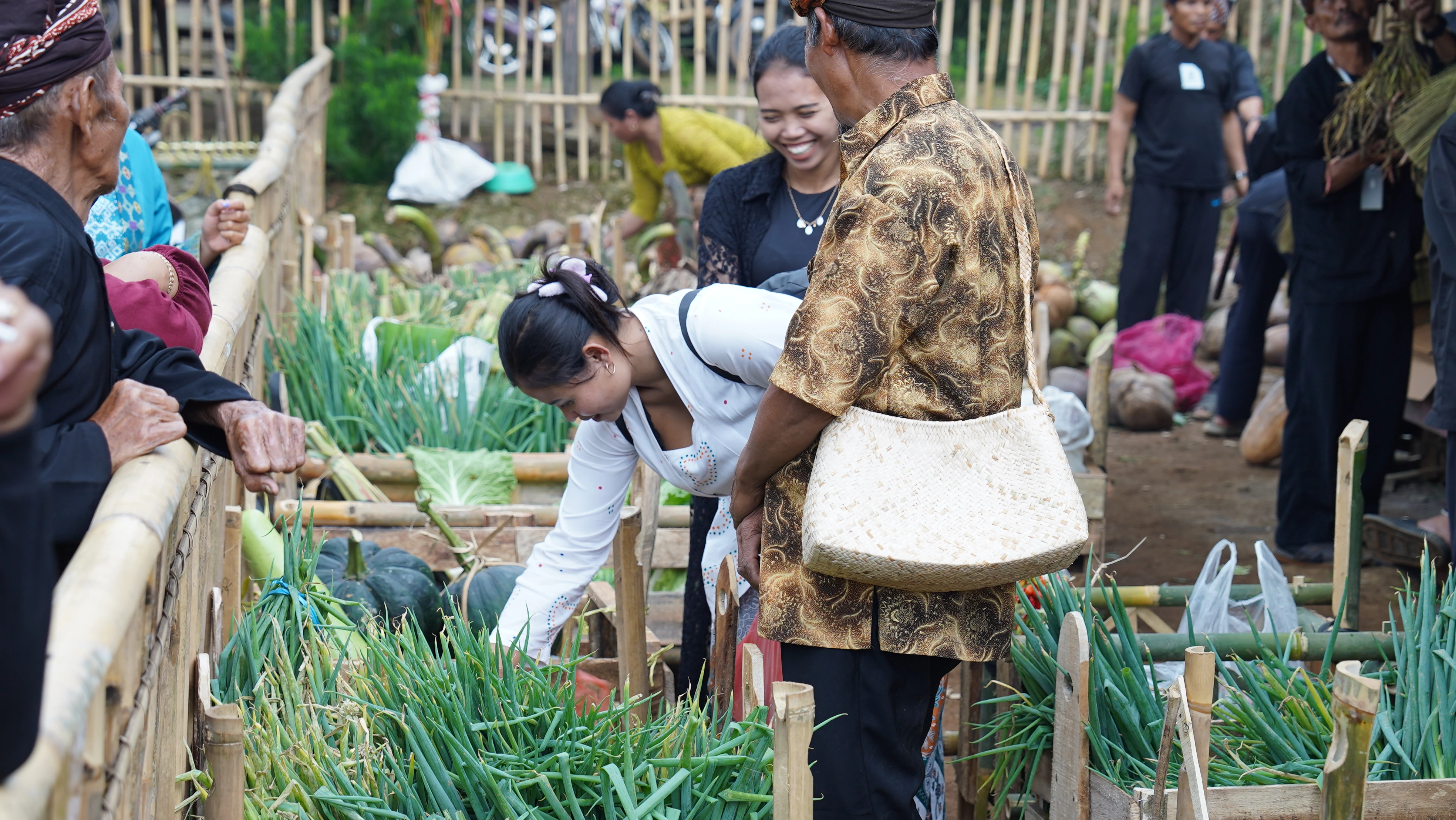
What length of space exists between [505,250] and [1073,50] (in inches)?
191

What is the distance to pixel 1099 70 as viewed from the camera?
891 centimetres

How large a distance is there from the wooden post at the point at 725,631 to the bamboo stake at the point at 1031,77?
25.0 ft

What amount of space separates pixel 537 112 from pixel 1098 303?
4.50 metres

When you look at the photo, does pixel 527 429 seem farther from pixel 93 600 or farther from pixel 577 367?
pixel 93 600

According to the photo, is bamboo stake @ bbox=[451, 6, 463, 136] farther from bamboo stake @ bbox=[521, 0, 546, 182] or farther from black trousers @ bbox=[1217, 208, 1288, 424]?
black trousers @ bbox=[1217, 208, 1288, 424]

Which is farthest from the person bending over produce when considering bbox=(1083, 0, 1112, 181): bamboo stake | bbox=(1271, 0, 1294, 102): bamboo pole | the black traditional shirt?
bbox=(1271, 0, 1294, 102): bamboo pole

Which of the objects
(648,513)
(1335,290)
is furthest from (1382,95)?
(648,513)

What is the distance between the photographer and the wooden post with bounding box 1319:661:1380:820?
1437 millimetres

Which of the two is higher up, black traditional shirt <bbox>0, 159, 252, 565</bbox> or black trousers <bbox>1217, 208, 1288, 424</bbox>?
black traditional shirt <bbox>0, 159, 252, 565</bbox>

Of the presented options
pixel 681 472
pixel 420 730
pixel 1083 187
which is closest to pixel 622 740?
pixel 420 730

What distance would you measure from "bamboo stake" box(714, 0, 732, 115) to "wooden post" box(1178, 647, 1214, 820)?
793cm

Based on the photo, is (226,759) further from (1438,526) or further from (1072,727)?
(1438,526)

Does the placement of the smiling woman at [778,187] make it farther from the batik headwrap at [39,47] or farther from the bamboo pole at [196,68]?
the bamboo pole at [196,68]

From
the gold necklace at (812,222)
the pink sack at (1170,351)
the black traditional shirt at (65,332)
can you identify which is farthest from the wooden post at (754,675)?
the pink sack at (1170,351)
